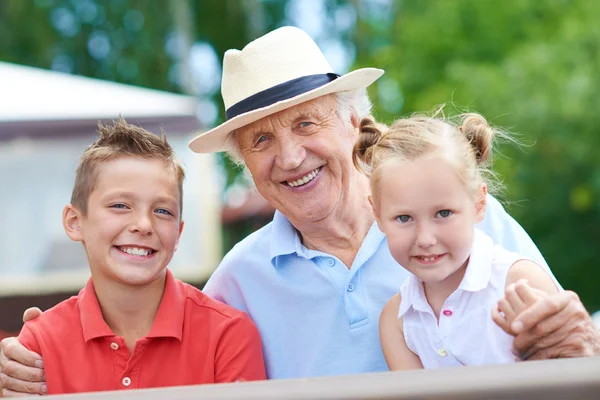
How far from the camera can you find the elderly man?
110 inches

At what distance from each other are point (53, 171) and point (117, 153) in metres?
7.01

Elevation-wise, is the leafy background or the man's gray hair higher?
the leafy background

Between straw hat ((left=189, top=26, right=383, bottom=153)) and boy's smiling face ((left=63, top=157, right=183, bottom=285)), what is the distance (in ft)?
1.36

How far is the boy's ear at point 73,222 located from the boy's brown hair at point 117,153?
20 millimetres

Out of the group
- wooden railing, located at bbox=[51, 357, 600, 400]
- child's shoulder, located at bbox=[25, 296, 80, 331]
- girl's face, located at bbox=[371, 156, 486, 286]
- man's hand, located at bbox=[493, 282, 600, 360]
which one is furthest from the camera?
child's shoulder, located at bbox=[25, 296, 80, 331]

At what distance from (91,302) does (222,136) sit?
0.75 meters

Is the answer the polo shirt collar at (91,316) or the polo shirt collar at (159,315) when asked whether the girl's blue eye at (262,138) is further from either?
the polo shirt collar at (91,316)

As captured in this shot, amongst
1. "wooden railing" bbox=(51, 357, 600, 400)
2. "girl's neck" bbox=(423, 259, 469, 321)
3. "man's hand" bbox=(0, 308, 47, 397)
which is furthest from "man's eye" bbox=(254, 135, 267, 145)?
"wooden railing" bbox=(51, 357, 600, 400)

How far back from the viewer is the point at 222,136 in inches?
118

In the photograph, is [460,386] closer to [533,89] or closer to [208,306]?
[208,306]

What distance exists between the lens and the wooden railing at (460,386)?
3.44 ft

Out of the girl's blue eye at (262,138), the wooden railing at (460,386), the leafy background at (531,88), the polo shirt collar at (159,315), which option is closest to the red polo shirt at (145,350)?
the polo shirt collar at (159,315)

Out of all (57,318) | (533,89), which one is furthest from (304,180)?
(533,89)

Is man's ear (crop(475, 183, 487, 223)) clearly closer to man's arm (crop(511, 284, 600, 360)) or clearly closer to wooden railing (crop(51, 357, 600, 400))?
man's arm (crop(511, 284, 600, 360))
